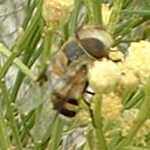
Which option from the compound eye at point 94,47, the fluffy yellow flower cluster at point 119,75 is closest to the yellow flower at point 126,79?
the fluffy yellow flower cluster at point 119,75

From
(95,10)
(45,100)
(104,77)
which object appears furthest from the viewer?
(45,100)

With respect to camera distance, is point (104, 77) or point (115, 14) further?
point (115, 14)

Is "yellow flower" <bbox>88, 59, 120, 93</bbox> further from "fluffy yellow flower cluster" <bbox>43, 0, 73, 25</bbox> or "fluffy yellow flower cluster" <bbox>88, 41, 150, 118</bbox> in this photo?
"fluffy yellow flower cluster" <bbox>43, 0, 73, 25</bbox>

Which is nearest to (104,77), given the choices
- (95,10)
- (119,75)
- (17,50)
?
(119,75)

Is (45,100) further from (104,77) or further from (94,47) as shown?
(104,77)

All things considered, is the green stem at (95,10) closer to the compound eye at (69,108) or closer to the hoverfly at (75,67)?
the hoverfly at (75,67)

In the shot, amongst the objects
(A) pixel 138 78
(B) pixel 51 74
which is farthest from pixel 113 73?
(B) pixel 51 74
